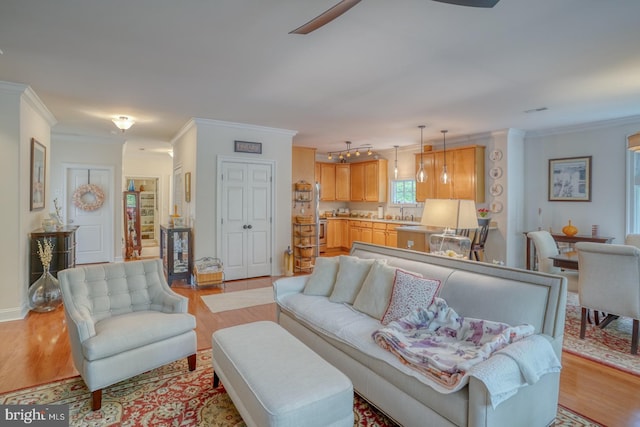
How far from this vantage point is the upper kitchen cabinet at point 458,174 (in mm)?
6324

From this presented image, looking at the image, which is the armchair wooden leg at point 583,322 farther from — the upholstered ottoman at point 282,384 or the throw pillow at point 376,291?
the upholstered ottoman at point 282,384

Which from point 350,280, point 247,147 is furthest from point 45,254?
point 350,280

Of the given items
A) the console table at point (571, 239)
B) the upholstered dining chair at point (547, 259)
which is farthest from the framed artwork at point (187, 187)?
the console table at point (571, 239)

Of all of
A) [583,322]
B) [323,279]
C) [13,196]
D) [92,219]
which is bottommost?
[583,322]

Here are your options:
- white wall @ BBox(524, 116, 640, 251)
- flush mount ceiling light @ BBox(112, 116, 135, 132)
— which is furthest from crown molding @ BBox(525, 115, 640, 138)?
flush mount ceiling light @ BBox(112, 116, 135, 132)

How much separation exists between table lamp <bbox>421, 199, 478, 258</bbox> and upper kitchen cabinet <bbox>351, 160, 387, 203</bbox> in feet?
16.4

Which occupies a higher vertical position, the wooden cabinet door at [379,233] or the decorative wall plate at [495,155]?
the decorative wall plate at [495,155]

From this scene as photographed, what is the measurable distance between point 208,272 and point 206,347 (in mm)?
2191

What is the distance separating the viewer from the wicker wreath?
6.91m

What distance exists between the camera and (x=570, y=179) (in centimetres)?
573

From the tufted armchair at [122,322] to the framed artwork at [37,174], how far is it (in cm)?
240

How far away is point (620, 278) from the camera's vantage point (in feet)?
10.00

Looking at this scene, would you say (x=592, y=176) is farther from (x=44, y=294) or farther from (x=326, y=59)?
(x=44, y=294)

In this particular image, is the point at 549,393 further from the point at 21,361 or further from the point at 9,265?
the point at 9,265
